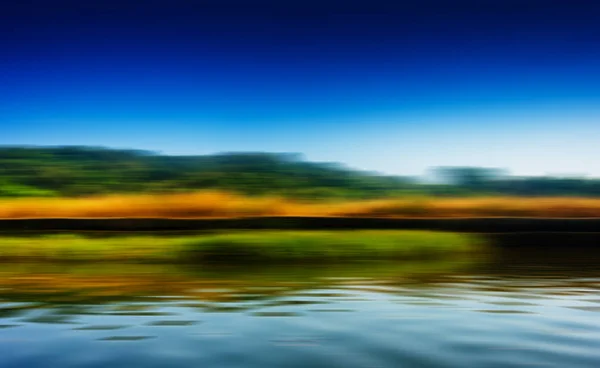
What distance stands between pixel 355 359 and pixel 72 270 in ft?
19.8

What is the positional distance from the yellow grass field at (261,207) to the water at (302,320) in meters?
7.99

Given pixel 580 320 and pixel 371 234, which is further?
pixel 371 234

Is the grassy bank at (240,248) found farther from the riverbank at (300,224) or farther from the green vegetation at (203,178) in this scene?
the green vegetation at (203,178)

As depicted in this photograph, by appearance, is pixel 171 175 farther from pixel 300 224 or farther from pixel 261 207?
pixel 300 224

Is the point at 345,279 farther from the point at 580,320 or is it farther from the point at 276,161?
the point at 276,161

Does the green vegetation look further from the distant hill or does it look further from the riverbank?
the riverbank

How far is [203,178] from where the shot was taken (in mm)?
18625

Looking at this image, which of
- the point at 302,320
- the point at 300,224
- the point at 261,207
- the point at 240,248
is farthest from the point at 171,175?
the point at 302,320

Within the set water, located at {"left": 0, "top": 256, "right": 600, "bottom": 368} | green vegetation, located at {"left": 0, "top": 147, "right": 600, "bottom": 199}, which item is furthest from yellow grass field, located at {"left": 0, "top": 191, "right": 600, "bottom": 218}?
water, located at {"left": 0, "top": 256, "right": 600, "bottom": 368}

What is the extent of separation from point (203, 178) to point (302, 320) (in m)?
14.8

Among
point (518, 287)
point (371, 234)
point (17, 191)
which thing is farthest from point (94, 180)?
point (518, 287)

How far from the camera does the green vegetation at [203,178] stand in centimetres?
1781

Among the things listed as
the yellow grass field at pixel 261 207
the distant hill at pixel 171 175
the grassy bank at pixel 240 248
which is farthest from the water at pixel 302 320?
the distant hill at pixel 171 175

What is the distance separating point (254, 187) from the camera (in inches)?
730
